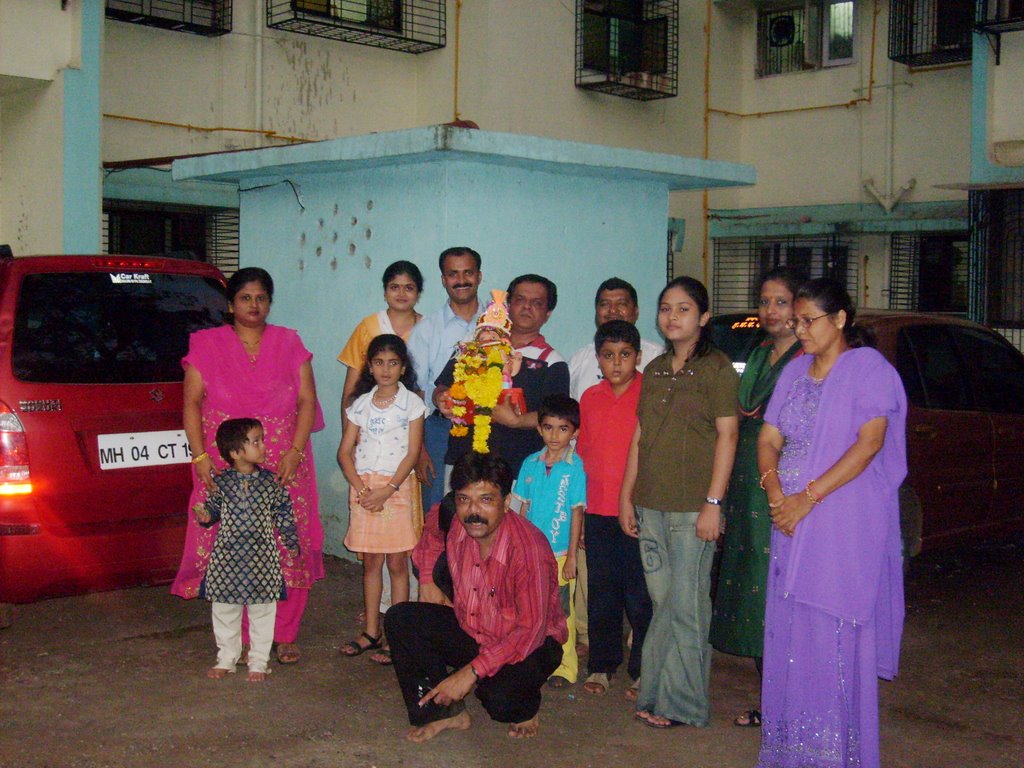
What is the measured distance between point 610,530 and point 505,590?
825 millimetres

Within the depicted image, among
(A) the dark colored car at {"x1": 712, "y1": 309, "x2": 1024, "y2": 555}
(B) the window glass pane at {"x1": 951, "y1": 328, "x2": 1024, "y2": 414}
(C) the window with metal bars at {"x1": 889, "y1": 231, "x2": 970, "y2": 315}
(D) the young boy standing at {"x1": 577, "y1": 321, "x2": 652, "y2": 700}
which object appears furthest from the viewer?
(C) the window with metal bars at {"x1": 889, "y1": 231, "x2": 970, "y2": 315}

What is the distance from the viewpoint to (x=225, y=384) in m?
5.39

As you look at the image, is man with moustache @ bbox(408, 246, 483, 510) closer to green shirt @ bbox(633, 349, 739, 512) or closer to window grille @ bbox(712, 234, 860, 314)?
green shirt @ bbox(633, 349, 739, 512)

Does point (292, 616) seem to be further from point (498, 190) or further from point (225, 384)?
point (498, 190)

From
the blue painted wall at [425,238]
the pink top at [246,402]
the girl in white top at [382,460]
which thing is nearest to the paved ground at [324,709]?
the pink top at [246,402]

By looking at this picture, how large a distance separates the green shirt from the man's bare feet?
1106 millimetres

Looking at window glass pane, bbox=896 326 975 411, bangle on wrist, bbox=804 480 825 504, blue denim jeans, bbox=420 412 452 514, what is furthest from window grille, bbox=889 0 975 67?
bangle on wrist, bbox=804 480 825 504

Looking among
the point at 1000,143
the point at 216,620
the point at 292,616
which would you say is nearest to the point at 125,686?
the point at 216,620

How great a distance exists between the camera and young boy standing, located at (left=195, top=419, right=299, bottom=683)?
16.8 ft

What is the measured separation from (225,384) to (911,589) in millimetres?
4338

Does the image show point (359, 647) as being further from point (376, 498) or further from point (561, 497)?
point (561, 497)

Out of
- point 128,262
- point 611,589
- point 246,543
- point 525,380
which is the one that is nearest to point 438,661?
point 611,589

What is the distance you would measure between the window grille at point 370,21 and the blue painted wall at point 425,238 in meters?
6.11

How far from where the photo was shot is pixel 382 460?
18.1 feet
